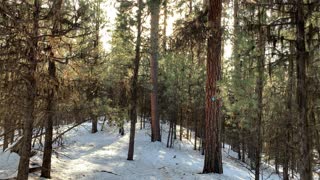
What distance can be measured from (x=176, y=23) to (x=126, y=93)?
7238 millimetres

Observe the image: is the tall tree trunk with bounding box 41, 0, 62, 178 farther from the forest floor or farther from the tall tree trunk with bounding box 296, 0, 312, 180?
the tall tree trunk with bounding box 296, 0, 312, 180

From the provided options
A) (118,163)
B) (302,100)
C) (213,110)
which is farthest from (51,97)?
(118,163)

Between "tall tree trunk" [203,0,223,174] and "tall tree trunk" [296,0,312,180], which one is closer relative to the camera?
"tall tree trunk" [296,0,312,180]

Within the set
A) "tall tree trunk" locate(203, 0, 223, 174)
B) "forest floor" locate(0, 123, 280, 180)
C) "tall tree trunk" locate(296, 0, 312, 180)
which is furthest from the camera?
"tall tree trunk" locate(203, 0, 223, 174)

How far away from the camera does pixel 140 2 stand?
50.8ft

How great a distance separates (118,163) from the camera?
15766 millimetres

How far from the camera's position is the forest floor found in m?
11.9

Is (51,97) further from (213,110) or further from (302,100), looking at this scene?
(213,110)

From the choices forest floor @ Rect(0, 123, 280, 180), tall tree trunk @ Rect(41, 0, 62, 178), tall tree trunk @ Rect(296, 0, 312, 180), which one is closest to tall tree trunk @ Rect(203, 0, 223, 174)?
forest floor @ Rect(0, 123, 280, 180)

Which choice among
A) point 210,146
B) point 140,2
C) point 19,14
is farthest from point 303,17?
point 140,2

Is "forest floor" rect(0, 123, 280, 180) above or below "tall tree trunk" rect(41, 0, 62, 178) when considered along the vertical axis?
below

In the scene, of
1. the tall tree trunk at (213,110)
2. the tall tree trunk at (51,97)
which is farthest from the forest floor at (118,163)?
the tall tree trunk at (213,110)

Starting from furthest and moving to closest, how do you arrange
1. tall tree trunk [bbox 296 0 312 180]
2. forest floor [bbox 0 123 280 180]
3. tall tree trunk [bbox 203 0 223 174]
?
tall tree trunk [bbox 203 0 223 174] → forest floor [bbox 0 123 280 180] → tall tree trunk [bbox 296 0 312 180]

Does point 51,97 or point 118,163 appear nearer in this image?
point 51,97
